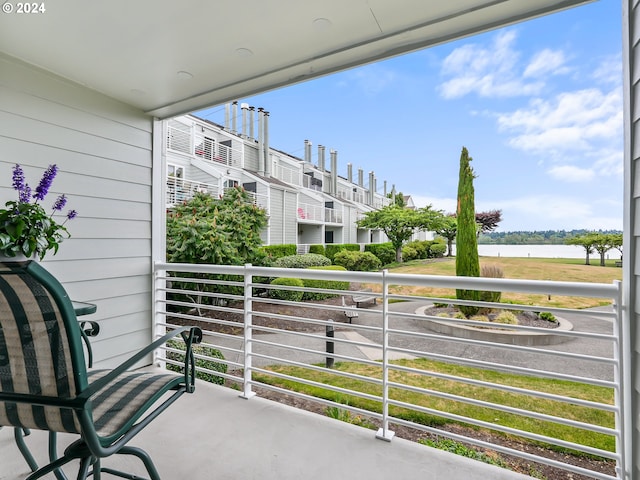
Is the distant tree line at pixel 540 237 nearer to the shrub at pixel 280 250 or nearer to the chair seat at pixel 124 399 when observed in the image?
the chair seat at pixel 124 399

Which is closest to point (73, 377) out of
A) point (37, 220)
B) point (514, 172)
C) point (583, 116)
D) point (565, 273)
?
point (37, 220)

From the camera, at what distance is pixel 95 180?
2.56 meters

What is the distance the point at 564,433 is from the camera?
2781 mm

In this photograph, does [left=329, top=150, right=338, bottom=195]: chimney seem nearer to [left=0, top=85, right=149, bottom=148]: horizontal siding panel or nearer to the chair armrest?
[left=0, top=85, right=149, bottom=148]: horizontal siding panel

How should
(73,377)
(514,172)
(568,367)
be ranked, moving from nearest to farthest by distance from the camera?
(73,377) < (568,367) < (514,172)

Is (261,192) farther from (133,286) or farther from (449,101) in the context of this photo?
(133,286)

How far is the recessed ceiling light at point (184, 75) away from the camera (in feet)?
7.35

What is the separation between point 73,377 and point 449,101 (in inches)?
401

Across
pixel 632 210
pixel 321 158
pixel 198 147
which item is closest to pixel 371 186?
pixel 321 158

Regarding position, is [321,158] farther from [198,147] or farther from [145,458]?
[145,458]

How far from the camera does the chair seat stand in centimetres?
107

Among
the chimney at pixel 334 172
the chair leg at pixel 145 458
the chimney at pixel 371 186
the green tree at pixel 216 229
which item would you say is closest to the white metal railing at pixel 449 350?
the green tree at pixel 216 229

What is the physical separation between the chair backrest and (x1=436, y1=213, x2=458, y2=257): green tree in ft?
26.9

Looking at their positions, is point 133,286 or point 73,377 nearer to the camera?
point 73,377
